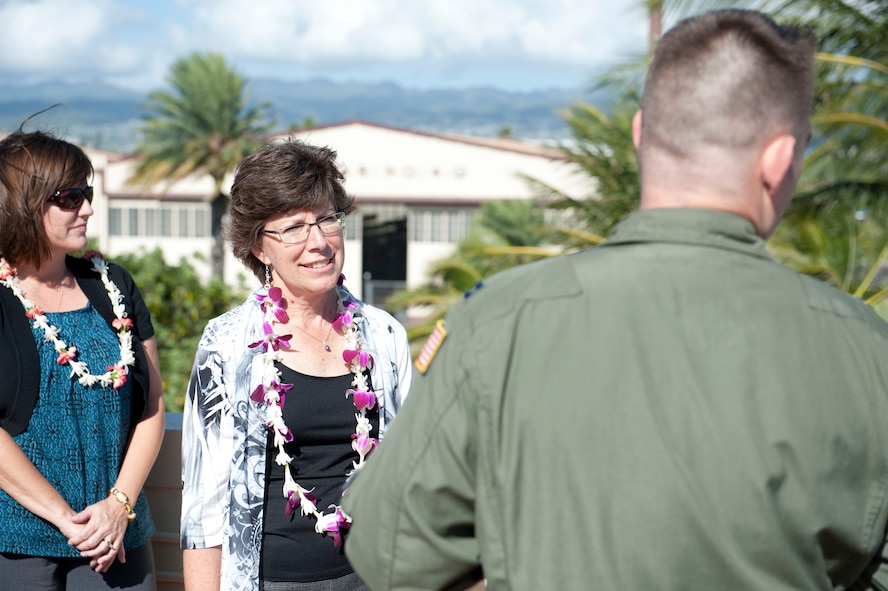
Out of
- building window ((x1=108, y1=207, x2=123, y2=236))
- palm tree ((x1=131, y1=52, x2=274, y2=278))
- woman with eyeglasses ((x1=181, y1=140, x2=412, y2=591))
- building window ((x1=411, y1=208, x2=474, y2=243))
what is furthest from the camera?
building window ((x1=108, y1=207, x2=123, y2=236))

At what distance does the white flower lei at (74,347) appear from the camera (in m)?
2.82

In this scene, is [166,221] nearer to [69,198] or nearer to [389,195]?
[389,195]

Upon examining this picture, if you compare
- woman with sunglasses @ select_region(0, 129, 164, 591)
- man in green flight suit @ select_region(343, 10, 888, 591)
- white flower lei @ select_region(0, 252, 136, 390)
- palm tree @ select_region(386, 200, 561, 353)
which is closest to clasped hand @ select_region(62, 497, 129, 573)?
woman with sunglasses @ select_region(0, 129, 164, 591)

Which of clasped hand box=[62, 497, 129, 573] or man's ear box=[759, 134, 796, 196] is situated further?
clasped hand box=[62, 497, 129, 573]

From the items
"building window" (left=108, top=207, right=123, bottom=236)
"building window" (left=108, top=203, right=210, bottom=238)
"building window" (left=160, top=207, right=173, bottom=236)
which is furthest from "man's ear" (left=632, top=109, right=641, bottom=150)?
"building window" (left=108, top=207, right=123, bottom=236)

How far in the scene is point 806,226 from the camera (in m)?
12.0

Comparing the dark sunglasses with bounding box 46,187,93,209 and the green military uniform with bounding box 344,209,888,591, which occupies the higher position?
the dark sunglasses with bounding box 46,187,93,209

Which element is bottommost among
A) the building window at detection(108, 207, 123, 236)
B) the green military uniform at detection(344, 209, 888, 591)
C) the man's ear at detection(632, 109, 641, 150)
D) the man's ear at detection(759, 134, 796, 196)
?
the building window at detection(108, 207, 123, 236)

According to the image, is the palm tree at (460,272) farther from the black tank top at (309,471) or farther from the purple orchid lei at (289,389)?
the black tank top at (309,471)

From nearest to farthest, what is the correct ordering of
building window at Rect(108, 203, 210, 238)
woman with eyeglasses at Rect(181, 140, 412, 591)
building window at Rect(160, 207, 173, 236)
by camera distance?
woman with eyeglasses at Rect(181, 140, 412, 591) → building window at Rect(108, 203, 210, 238) → building window at Rect(160, 207, 173, 236)

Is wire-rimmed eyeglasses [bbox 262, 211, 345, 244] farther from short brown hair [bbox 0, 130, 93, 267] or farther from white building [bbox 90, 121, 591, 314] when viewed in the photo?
white building [bbox 90, 121, 591, 314]

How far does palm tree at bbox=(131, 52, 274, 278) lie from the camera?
3200 centimetres

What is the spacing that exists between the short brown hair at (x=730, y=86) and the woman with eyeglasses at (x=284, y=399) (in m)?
1.49

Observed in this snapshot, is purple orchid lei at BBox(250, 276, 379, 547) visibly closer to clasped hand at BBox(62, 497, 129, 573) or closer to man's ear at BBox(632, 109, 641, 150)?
clasped hand at BBox(62, 497, 129, 573)
